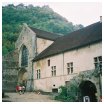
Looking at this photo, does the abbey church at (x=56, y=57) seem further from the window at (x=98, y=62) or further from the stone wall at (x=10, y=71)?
the stone wall at (x=10, y=71)

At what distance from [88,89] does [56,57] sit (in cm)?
595

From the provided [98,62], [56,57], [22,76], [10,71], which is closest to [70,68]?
[56,57]

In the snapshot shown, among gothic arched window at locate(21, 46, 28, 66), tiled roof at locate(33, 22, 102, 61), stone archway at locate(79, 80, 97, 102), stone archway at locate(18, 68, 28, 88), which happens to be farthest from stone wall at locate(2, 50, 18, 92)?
stone archway at locate(79, 80, 97, 102)

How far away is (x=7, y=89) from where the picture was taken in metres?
34.5

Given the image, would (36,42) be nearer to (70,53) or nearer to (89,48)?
(70,53)

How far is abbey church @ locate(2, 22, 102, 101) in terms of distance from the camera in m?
24.5

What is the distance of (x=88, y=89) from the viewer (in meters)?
25.0

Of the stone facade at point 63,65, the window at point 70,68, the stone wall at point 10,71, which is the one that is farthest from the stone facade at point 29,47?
the window at point 70,68

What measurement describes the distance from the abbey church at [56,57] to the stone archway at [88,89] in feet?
0.36

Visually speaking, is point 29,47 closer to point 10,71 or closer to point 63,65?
point 10,71

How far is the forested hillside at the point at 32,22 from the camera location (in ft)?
106

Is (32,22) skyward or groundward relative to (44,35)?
skyward

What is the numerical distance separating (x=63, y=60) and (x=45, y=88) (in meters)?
4.50

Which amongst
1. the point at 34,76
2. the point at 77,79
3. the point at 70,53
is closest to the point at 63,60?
the point at 70,53
